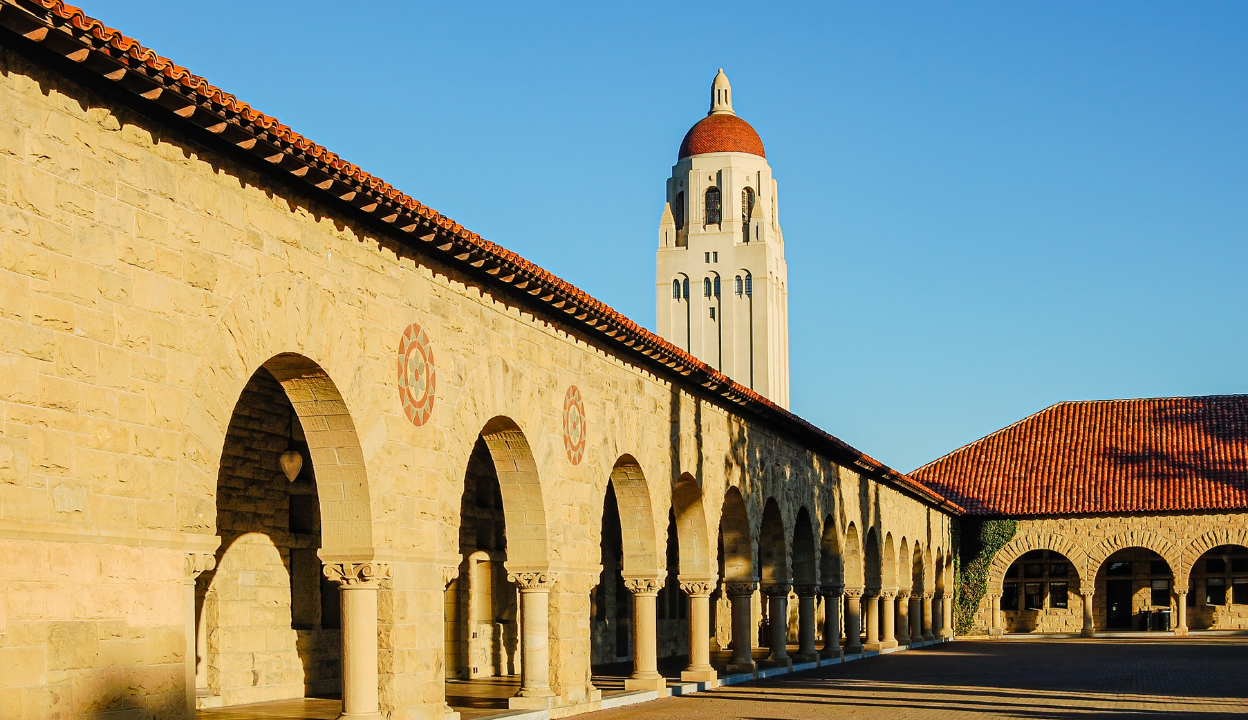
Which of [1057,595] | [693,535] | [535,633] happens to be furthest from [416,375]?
[1057,595]

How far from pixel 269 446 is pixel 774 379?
255 feet

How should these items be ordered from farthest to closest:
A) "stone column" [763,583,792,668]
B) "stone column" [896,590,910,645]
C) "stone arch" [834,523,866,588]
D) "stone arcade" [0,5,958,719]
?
"stone column" [896,590,910,645]
"stone arch" [834,523,866,588]
"stone column" [763,583,792,668]
"stone arcade" [0,5,958,719]

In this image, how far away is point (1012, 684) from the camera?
23.5 meters

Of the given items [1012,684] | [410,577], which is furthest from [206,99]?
[1012,684]

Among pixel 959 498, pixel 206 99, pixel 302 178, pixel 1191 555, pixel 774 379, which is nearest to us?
pixel 206 99

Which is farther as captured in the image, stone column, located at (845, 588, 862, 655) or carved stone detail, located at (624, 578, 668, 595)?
stone column, located at (845, 588, 862, 655)

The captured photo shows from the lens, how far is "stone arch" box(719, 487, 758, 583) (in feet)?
80.2

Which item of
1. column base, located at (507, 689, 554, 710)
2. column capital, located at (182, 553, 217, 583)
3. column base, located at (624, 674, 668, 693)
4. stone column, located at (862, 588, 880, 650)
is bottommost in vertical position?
stone column, located at (862, 588, 880, 650)

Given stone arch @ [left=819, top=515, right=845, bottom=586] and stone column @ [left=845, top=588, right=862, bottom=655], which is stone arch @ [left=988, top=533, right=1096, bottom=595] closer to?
stone column @ [left=845, top=588, right=862, bottom=655]

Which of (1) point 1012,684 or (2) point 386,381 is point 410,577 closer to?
(2) point 386,381

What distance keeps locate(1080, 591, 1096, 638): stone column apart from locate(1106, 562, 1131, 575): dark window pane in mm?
3354

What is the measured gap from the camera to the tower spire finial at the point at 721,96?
9425cm

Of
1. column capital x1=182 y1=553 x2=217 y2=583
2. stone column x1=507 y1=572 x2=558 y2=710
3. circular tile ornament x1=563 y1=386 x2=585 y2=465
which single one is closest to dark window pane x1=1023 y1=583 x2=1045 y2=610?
circular tile ornament x1=563 y1=386 x2=585 y2=465

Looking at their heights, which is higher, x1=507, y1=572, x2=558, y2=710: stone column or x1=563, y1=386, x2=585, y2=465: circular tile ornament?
x1=563, y1=386, x2=585, y2=465: circular tile ornament
